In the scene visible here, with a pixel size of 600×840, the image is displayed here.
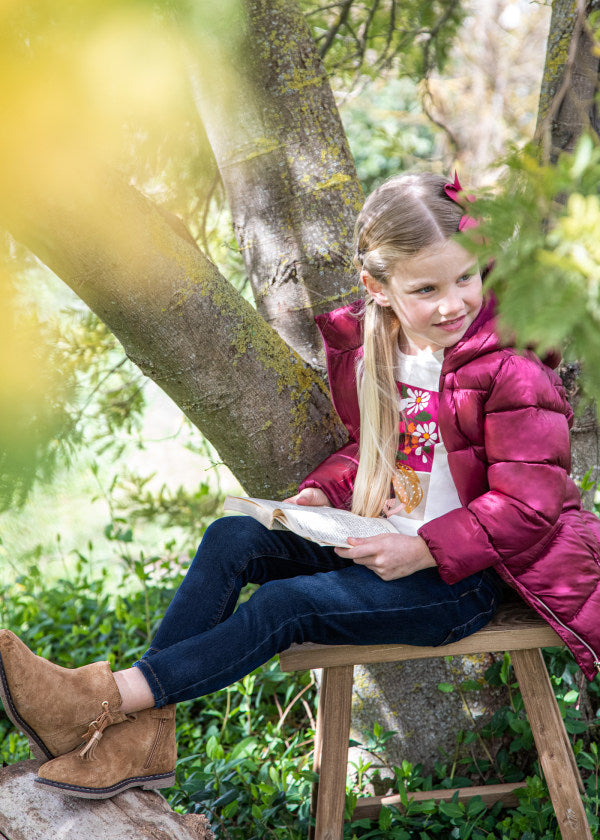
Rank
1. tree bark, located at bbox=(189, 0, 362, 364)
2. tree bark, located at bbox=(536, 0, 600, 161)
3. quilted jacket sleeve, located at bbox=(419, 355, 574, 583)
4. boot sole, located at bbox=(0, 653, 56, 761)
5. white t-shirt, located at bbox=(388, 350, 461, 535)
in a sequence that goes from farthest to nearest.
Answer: tree bark, located at bbox=(189, 0, 362, 364), tree bark, located at bbox=(536, 0, 600, 161), white t-shirt, located at bbox=(388, 350, 461, 535), quilted jacket sleeve, located at bbox=(419, 355, 574, 583), boot sole, located at bbox=(0, 653, 56, 761)

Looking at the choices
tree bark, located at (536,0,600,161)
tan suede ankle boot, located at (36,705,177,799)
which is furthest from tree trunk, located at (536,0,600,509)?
tan suede ankle boot, located at (36,705,177,799)

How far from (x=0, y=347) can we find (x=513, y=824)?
1.45m

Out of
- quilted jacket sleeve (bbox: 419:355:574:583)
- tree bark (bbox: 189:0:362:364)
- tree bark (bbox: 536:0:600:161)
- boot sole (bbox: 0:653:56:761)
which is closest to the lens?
boot sole (bbox: 0:653:56:761)

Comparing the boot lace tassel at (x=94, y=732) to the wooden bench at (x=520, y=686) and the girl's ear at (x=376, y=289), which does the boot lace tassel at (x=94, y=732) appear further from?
the girl's ear at (x=376, y=289)

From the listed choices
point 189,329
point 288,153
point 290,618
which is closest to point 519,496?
point 290,618

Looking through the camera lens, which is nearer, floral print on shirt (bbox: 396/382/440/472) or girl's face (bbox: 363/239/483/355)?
girl's face (bbox: 363/239/483/355)

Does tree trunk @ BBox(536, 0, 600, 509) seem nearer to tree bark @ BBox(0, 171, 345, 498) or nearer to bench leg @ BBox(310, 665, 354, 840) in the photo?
tree bark @ BBox(0, 171, 345, 498)

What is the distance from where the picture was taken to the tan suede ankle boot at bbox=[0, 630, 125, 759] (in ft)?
4.26

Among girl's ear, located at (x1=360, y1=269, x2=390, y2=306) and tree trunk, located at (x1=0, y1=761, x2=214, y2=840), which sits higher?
girl's ear, located at (x1=360, y1=269, x2=390, y2=306)

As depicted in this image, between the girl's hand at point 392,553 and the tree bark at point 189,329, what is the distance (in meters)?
0.41

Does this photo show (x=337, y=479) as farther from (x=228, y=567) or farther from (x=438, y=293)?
(x=438, y=293)

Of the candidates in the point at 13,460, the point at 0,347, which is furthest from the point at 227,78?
the point at 13,460

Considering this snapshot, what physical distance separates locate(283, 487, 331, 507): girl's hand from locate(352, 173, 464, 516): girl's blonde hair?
7 cm

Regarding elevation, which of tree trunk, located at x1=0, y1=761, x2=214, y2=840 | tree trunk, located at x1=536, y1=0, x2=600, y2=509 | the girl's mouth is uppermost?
tree trunk, located at x1=536, y1=0, x2=600, y2=509
